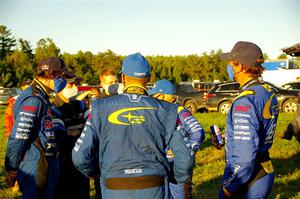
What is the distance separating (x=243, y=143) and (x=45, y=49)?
50.9 m

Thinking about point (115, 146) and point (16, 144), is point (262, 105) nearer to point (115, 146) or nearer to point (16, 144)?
point (115, 146)

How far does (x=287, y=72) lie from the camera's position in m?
33.0

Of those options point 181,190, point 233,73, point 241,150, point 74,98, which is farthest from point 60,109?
point 241,150

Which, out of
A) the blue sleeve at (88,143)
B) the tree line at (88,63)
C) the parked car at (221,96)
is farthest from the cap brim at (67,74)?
the tree line at (88,63)

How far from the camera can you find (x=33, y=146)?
14.2 ft

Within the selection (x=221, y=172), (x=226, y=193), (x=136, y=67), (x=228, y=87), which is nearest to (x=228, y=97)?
(x=228, y=87)

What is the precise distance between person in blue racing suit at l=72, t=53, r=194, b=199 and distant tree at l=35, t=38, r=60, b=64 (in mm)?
49503

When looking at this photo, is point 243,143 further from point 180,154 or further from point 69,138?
point 69,138

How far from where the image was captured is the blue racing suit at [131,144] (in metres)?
3.13

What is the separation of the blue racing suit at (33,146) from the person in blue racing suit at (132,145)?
119 cm

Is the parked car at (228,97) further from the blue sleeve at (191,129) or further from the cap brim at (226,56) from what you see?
the cap brim at (226,56)

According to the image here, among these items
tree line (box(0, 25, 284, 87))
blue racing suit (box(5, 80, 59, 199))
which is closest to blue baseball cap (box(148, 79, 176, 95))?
blue racing suit (box(5, 80, 59, 199))

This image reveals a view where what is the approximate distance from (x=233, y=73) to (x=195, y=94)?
64.4 ft

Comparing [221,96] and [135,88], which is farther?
[221,96]
